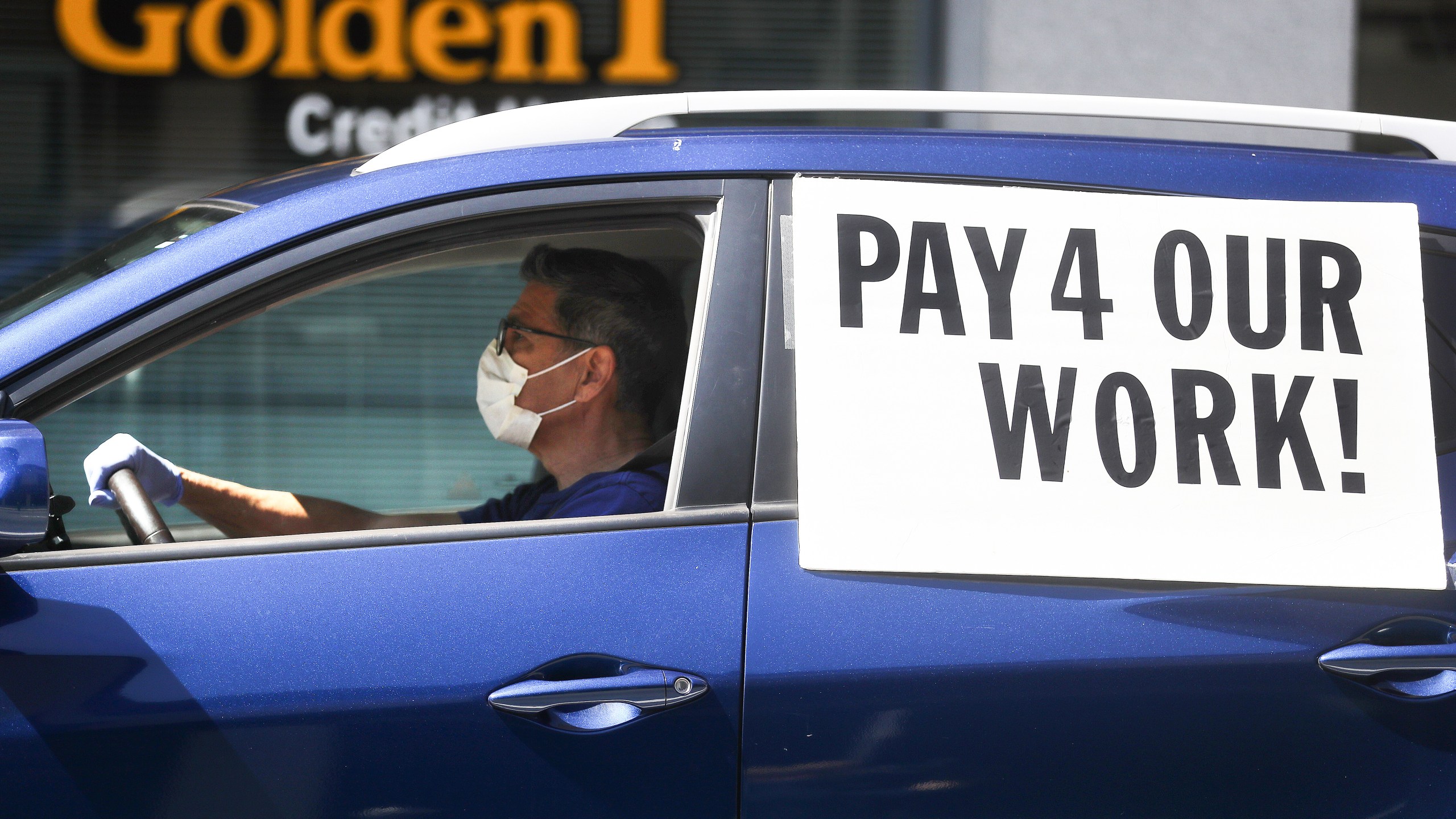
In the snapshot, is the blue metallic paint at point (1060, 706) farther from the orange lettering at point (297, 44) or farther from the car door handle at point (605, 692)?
the orange lettering at point (297, 44)

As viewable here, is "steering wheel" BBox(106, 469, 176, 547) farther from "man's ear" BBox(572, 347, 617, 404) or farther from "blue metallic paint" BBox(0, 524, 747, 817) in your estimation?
"man's ear" BBox(572, 347, 617, 404)

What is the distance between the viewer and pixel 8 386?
1390 millimetres

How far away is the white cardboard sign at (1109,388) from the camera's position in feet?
4.66

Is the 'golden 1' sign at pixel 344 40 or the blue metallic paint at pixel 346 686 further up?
the 'golden 1' sign at pixel 344 40

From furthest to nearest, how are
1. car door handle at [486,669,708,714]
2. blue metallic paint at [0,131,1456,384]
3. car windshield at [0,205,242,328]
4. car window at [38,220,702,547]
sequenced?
car window at [38,220,702,547] < car windshield at [0,205,242,328] < blue metallic paint at [0,131,1456,384] < car door handle at [486,669,708,714]

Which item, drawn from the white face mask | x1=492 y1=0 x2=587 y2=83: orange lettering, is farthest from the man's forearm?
x1=492 y1=0 x2=587 y2=83: orange lettering

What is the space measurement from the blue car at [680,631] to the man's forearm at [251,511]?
611 millimetres

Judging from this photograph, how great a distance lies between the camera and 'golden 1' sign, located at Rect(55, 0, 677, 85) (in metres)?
5.50

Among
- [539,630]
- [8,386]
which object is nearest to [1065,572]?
[539,630]

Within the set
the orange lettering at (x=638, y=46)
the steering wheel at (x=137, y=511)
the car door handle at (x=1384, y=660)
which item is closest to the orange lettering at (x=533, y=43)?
the orange lettering at (x=638, y=46)

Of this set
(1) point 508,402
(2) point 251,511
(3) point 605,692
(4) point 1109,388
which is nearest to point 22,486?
(3) point 605,692

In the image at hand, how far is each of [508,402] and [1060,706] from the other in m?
1.04

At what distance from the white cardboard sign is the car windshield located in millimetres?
895

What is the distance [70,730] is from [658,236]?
1162mm
